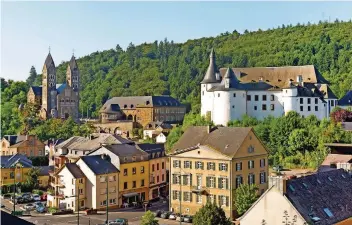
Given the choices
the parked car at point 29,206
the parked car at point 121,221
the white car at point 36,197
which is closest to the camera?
the parked car at point 121,221

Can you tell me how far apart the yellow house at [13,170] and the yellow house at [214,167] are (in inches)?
906

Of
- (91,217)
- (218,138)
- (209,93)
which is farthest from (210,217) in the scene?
(209,93)

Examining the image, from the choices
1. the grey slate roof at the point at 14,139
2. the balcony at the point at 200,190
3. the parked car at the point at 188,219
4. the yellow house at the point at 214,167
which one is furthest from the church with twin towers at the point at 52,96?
the parked car at the point at 188,219

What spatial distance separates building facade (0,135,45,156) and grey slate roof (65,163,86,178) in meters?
29.2

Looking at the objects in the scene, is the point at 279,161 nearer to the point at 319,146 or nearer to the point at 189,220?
the point at 319,146

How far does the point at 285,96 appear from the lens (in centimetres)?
7531

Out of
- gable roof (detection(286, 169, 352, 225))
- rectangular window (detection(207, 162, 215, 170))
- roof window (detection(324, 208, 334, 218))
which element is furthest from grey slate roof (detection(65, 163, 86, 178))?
roof window (detection(324, 208, 334, 218))

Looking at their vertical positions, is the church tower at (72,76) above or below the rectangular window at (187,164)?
above

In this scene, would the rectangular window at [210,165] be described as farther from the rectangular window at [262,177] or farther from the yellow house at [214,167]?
the rectangular window at [262,177]

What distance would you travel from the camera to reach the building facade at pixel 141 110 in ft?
382

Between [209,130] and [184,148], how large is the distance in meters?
2.73

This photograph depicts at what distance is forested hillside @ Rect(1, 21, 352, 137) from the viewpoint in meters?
129

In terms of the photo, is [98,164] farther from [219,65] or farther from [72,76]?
[219,65]

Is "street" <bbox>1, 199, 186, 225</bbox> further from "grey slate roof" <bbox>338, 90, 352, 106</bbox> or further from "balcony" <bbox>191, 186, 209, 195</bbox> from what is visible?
"grey slate roof" <bbox>338, 90, 352, 106</bbox>
